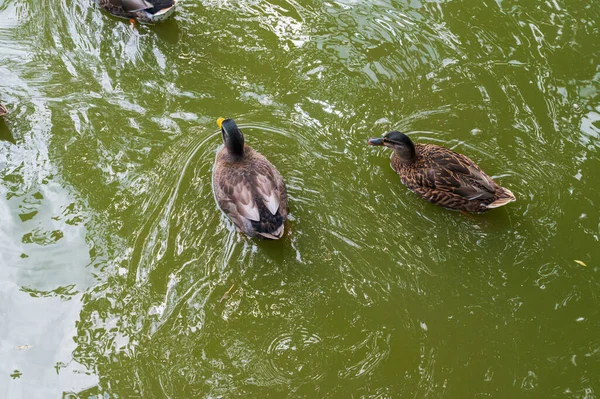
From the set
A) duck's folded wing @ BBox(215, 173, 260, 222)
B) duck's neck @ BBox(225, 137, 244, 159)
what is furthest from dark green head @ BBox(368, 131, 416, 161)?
duck's folded wing @ BBox(215, 173, 260, 222)

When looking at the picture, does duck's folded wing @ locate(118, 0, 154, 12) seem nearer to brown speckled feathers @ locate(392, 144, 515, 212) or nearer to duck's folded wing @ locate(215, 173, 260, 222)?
duck's folded wing @ locate(215, 173, 260, 222)

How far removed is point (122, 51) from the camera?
6027 millimetres

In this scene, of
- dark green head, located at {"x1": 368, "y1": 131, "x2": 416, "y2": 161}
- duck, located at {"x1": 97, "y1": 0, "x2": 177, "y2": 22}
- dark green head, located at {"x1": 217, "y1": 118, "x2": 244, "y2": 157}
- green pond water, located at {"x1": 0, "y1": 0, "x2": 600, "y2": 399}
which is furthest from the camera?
duck, located at {"x1": 97, "y1": 0, "x2": 177, "y2": 22}

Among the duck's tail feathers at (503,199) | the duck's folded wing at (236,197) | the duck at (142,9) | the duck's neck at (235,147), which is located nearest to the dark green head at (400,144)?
the duck's tail feathers at (503,199)

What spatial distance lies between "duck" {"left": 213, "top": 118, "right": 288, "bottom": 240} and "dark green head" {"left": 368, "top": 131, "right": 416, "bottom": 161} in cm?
111

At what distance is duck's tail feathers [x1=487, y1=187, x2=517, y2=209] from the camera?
→ 4.70 m

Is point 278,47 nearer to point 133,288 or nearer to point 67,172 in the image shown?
point 67,172

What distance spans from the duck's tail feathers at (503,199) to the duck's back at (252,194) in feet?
6.18

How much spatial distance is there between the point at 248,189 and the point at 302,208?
59 cm

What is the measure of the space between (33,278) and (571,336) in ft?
15.0

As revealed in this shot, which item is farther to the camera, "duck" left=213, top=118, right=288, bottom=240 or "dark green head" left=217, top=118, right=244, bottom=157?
"dark green head" left=217, top=118, right=244, bottom=157

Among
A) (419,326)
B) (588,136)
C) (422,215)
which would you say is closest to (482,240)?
(422,215)

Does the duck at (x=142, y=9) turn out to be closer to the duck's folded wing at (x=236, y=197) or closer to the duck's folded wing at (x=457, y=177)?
the duck's folded wing at (x=236, y=197)

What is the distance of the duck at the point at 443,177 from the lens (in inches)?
187
